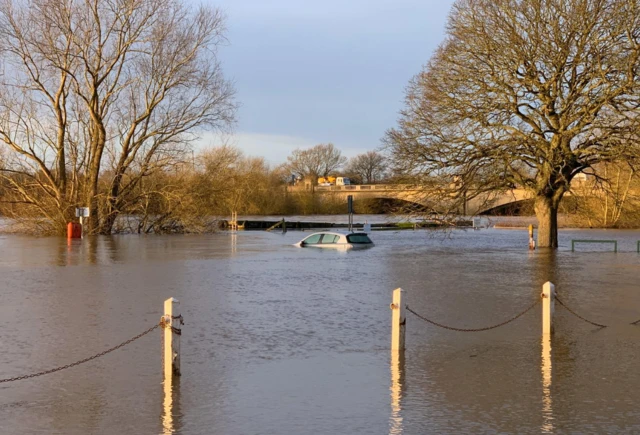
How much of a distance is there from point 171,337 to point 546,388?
14.4 feet

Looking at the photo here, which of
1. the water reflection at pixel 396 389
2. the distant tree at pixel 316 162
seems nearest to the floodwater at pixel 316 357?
the water reflection at pixel 396 389

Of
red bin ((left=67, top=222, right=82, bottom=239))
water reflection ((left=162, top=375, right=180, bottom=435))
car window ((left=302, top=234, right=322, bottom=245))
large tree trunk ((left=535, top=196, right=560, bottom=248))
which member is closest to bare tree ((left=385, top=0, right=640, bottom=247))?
large tree trunk ((left=535, top=196, right=560, bottom=248))

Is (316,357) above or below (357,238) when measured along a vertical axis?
below

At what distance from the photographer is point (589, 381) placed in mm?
9383

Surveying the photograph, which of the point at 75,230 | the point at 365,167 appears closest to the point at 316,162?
the point at 365,167

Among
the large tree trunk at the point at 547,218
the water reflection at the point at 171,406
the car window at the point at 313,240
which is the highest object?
the large tree trunk at the point at 547,218

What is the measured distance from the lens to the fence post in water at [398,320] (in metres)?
10.7

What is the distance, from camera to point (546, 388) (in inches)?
354

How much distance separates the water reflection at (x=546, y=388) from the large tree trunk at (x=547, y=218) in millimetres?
22713

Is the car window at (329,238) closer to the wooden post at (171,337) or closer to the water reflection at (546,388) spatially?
the water reflection at (546,388)

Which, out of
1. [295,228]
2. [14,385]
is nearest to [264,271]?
[14,385]

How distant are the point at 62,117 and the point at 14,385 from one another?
41.4 metres

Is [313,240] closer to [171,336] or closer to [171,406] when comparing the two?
[171,336]

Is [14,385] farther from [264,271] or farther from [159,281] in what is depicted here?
[264,271]
